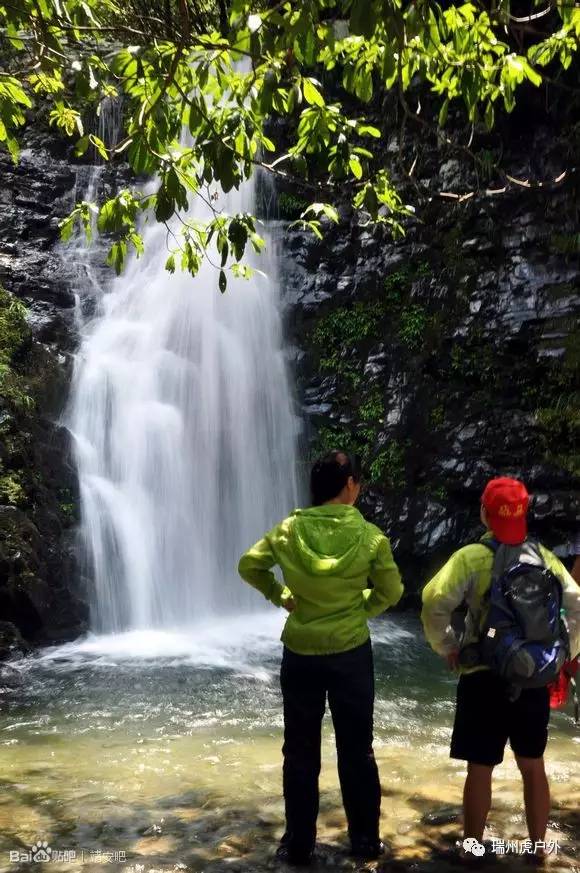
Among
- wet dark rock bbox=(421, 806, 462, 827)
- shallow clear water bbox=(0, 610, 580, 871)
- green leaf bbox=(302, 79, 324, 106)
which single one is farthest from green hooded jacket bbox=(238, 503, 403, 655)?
green leaf bbox=(302, 79, 324, 106)

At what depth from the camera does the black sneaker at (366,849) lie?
295 cm

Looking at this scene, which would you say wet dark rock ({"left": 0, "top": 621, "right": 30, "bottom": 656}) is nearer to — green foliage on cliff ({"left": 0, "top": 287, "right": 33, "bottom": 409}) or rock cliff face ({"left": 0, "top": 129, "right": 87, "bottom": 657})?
rock cliff face ({"left": 0, "top": 129, "right": 87, "bottom": 657})

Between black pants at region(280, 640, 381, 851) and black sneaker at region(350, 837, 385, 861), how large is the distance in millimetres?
22

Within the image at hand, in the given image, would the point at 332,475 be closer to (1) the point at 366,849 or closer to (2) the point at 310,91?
(1) the point at 366,849

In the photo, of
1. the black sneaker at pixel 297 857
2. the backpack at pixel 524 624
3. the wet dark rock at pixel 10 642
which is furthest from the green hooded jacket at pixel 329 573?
the wet dark rock at pixel 10 642

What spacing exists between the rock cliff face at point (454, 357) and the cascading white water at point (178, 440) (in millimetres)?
821

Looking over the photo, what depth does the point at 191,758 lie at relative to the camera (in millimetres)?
4703

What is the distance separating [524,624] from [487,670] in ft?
0.85

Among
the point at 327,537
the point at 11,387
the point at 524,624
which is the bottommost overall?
the point at 524,624

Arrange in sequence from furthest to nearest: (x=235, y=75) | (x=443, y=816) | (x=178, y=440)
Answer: (x=178, y=440)
(x=235, y=75)
(x=443, y=816)

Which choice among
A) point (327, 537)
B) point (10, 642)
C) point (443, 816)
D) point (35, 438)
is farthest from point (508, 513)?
point (35, 438)

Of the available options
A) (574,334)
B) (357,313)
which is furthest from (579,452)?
(357,313)

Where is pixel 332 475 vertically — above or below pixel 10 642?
above

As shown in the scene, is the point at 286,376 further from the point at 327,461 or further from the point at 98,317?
the point at 327,461
